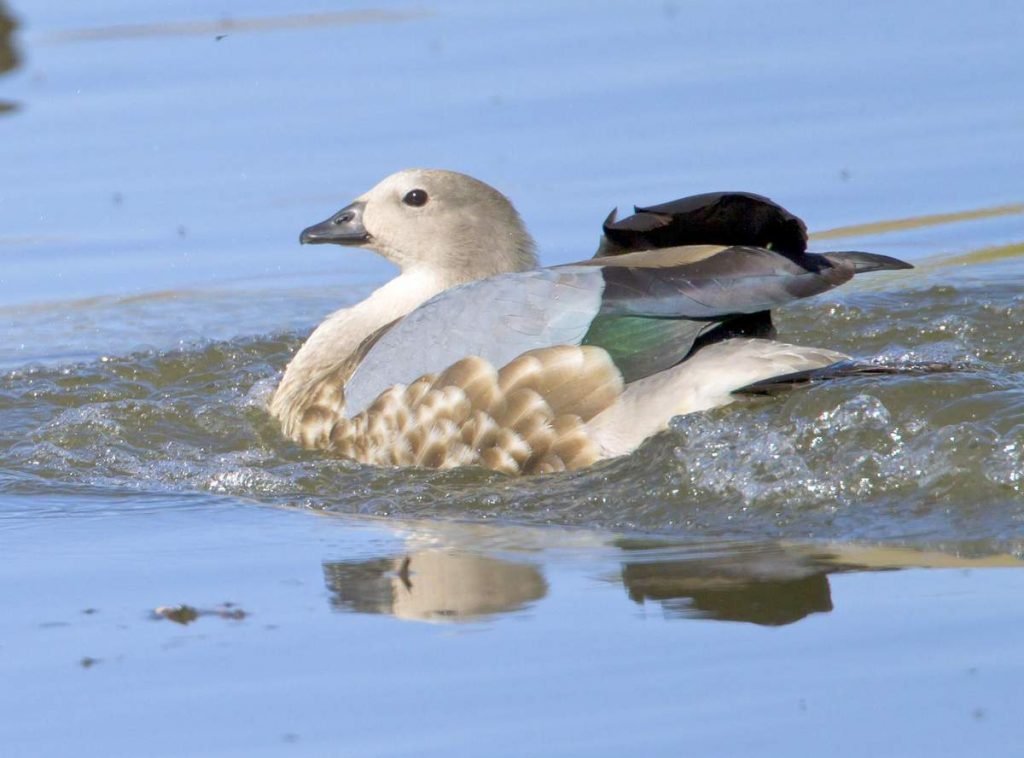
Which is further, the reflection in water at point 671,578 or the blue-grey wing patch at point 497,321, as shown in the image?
the blue-grey wing patch at point 497,321

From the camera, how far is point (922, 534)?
234 inches

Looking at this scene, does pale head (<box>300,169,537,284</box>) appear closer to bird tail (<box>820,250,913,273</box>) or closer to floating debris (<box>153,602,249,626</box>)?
bird tail (<box>820,250,913,273</box>)

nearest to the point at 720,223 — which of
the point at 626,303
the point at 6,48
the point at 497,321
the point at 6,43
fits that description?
the point at 626,303

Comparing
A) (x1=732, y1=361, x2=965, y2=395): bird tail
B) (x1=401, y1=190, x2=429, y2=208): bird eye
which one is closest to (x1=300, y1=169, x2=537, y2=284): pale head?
(x1=401, y1=190, x2=429, y2=208): bird eye

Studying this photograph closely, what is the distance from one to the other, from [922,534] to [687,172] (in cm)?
487

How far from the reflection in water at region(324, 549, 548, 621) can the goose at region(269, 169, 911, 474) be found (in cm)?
118

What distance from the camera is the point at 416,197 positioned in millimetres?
8422

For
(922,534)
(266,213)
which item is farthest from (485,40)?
(922,534)

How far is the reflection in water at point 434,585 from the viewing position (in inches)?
212

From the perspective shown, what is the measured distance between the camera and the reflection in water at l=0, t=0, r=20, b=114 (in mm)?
12598

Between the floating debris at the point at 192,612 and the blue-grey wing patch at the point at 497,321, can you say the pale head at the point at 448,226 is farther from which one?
the floating debris at the point at 192,612

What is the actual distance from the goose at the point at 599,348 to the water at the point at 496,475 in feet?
0.46

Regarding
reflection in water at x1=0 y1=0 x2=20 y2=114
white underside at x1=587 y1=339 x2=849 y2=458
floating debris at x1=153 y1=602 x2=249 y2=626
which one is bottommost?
floating debris at x1=153 y1=602 x2=249 y2=626

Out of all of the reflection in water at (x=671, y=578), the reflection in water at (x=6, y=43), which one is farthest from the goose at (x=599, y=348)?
the reflection in water at (x=6, y=43)
